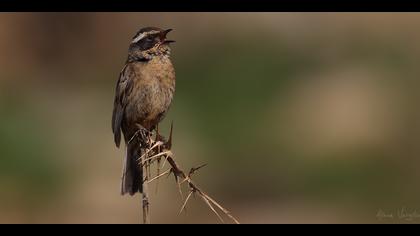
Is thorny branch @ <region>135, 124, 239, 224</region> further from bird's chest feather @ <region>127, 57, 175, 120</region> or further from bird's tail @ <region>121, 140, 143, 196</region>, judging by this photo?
bird's chest feather @ <region>127, 57, 175, 120</region>

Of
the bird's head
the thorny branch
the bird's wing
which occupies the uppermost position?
the bird's head

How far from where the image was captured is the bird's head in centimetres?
915

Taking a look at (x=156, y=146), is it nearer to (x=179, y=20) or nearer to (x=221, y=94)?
(x=221, y=94)

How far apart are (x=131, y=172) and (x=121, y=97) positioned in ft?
2.79

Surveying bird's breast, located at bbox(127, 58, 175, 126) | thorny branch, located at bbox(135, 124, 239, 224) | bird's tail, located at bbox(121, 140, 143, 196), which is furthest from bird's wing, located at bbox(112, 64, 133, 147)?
thorny branch, located at bbox(135, 124, 239, 224)

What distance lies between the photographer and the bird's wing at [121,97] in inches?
374

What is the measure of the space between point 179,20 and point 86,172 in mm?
5217

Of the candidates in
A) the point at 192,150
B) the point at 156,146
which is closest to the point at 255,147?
the point at 192,150

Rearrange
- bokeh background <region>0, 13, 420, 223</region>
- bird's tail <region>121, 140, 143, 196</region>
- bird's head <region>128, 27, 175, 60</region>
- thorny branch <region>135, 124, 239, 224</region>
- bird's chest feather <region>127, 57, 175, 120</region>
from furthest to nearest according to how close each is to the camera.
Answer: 1. bokeh background <region>0, 13, 420, 223</region>
2. bird's chest feather <region>127, 57, 175, 120</region>
3. bird's head <region>128, 27, 175, 60</region>
4. bird's tail <region>121, 140, 143, 196</region>
5. thorny branch <region>135, 124, 239, 224</region>

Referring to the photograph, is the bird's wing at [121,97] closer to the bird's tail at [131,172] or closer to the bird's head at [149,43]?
the bird's head at [149,43]

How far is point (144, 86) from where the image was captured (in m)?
9.34

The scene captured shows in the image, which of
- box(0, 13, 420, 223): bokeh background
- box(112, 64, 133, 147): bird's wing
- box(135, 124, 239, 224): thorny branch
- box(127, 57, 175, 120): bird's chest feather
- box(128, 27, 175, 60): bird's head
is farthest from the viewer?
box(0, 13, 420, 223): bokeh background

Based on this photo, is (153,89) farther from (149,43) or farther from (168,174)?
(168,174)

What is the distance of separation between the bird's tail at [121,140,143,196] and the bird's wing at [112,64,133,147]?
477 millimetres
